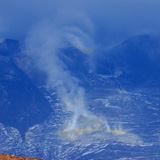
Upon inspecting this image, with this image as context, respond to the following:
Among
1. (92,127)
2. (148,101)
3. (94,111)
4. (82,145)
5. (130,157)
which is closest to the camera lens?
(130,157)

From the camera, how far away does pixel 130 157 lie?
2362 centimetres

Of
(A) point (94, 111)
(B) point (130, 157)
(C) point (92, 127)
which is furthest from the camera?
(A) point (94, 111)

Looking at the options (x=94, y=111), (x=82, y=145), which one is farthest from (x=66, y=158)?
(x=94, y=111)

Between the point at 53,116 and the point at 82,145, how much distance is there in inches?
195

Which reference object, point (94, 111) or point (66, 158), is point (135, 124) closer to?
point (94, 111)

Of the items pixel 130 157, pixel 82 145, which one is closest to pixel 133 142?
pixel 130 157

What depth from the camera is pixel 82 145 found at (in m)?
25.3

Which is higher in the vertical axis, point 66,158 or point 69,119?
point 69,119

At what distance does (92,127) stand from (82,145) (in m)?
2.75

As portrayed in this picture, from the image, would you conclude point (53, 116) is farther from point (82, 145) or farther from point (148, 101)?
point (148, 101)

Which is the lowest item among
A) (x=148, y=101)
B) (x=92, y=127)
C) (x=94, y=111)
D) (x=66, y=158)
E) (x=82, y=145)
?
(x=66, y=158)

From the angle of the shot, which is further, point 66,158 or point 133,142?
point 133,142

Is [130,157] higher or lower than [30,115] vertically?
lower

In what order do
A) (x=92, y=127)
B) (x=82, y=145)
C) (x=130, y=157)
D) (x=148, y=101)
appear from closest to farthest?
(x=130, y=157) < (x=82, y=145) < (x=92, y=127) < (x=148, y=101)
